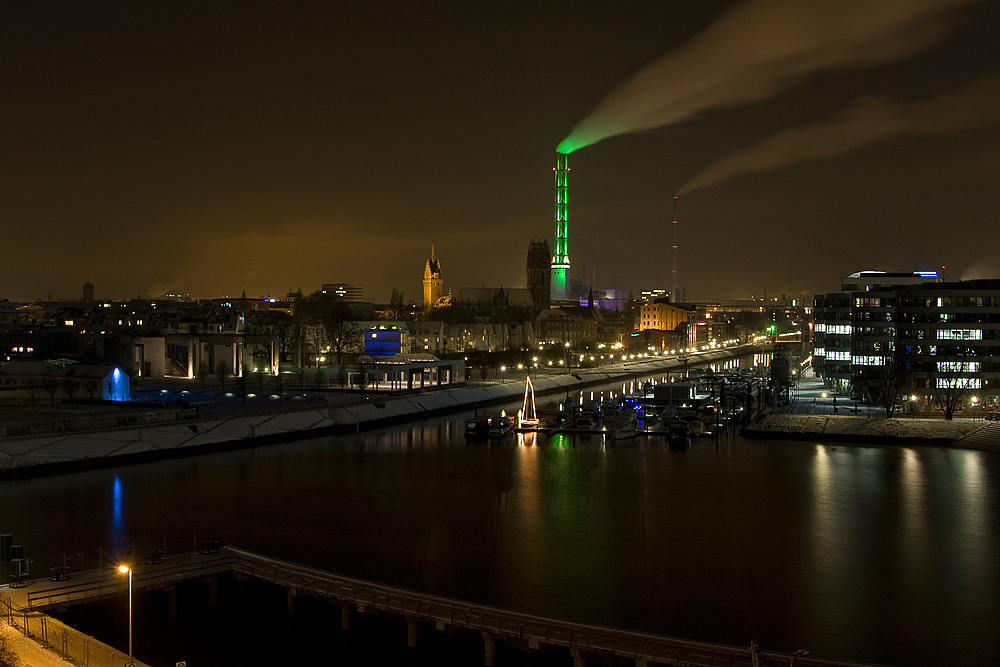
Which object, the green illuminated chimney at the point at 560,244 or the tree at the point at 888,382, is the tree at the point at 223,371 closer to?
the tree at the point at 888,382

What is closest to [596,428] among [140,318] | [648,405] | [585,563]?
[648,405]

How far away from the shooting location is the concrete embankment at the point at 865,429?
86.0 ft

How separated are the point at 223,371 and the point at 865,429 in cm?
2383

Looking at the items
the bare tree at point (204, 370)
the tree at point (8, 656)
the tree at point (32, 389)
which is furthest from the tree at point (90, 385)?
the tree at point (8, 656)

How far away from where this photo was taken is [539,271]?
101 metres

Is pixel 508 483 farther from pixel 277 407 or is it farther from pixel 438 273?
pixel 438 273

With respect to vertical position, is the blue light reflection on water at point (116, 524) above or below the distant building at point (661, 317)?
below

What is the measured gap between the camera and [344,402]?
30547mm

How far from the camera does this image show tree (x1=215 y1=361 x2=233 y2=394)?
3419 centimetres

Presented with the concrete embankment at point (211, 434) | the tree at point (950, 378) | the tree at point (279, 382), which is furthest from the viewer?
the tree at point (950, 378)

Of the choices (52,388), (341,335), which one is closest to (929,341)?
(52,388)

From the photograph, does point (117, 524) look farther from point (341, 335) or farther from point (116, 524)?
point (341, 335)

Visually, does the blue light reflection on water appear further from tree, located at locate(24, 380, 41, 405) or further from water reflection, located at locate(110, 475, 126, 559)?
tree, located at locate(24, 380, 41, 405)

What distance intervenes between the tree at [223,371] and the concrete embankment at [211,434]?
5.61 metres
